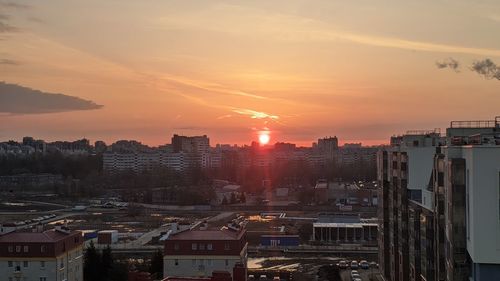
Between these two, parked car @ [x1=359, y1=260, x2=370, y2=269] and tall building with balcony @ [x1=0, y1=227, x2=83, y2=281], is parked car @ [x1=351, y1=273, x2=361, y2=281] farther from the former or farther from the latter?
tall building with balcony @ [x1=0, y1=227, x2=83, y2=281]

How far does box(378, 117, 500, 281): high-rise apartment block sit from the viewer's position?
899 centimetres

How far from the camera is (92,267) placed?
18719 millimetres

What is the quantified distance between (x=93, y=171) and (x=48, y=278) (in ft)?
223

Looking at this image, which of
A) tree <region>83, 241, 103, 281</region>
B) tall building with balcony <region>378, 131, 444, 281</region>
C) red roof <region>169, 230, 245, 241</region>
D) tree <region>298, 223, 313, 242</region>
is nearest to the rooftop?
red roof <region>169, 230, 245, 241</region>

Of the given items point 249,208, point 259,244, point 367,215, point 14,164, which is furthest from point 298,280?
point 14,164

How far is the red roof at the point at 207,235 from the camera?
16.1m

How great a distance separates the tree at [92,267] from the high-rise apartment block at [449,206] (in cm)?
934

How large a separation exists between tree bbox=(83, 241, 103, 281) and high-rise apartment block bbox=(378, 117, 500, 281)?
934cm

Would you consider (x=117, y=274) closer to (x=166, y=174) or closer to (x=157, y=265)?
(x=157, y=265)

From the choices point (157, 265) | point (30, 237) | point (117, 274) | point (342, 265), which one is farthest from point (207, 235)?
point (342, 265)

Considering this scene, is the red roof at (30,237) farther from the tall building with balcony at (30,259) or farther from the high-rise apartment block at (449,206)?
the high-rise apartment block at (449,206)

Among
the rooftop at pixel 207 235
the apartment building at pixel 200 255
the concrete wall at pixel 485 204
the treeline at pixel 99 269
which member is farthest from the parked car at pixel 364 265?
the concrete wall at pixel 485 204

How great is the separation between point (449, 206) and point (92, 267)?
41.0 ft

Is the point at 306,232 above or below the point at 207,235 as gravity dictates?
below
